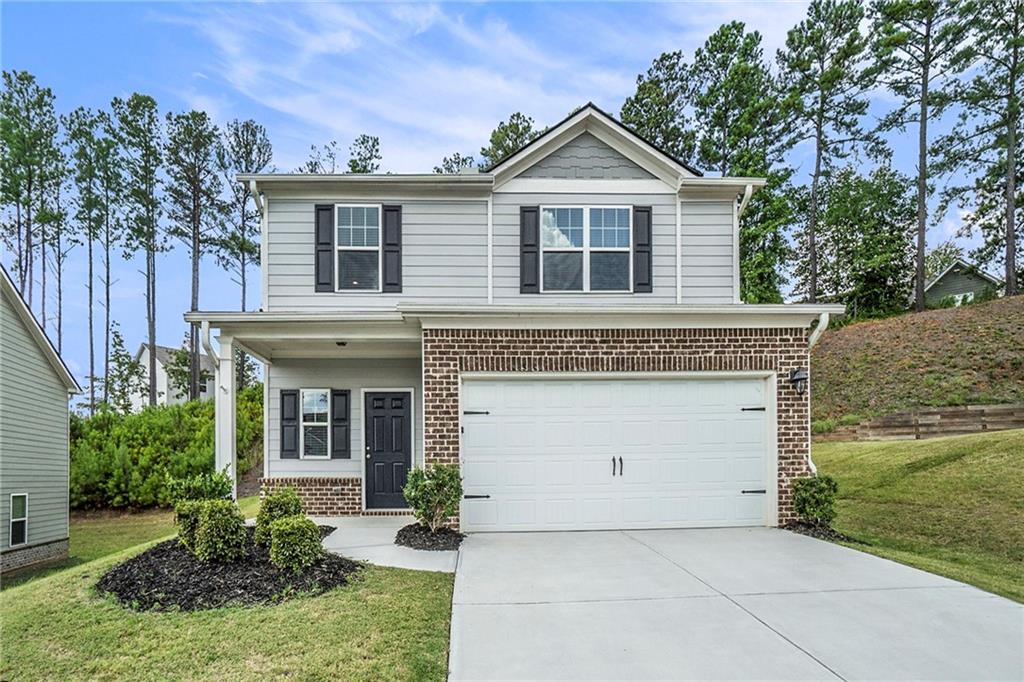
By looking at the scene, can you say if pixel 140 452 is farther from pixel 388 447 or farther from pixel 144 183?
pixel 144 183

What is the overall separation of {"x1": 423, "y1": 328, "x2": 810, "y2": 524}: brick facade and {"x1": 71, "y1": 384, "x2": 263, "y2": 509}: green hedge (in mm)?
11039

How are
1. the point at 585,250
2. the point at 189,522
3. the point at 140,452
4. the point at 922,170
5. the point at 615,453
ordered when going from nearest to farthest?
the point at 189,522 < the point at 615,453 < the point at 585,250 < the point at 140,452 < the point at 922,170

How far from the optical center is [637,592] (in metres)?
5.39

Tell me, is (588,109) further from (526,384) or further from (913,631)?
(913,631)

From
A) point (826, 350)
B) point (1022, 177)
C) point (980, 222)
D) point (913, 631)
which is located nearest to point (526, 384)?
point (913, 631)

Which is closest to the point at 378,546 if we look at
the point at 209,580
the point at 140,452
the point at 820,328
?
the point at 209,580

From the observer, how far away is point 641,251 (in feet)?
32.7

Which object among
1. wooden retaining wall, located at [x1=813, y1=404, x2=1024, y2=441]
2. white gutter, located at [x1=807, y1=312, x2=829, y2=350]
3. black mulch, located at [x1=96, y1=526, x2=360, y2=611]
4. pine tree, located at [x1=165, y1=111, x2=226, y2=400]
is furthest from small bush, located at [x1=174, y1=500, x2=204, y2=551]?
pine tree, located at [x1=165, y1=111, x2=226, y2=400]

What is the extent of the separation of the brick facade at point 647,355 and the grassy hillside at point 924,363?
39.2 ft

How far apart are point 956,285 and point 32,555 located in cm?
3855

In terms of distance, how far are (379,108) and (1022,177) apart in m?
25.8

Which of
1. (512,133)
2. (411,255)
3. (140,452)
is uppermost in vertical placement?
(512,133)

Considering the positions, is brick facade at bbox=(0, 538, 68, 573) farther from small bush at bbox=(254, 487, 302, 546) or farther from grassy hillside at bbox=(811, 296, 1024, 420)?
grassy hillside at bbox=(811, 296, 1024, 420)

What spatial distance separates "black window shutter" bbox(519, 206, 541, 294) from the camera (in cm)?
988
